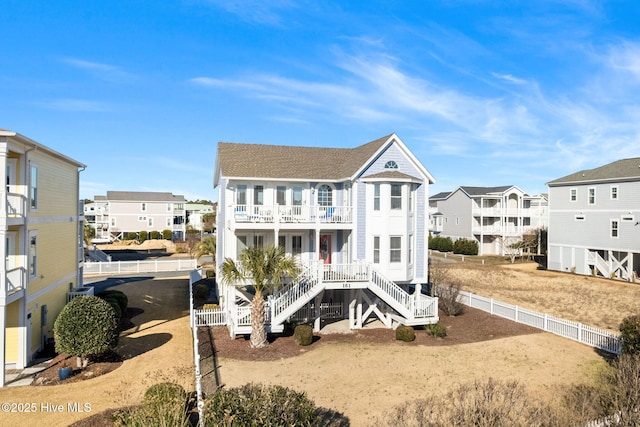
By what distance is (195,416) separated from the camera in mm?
12828

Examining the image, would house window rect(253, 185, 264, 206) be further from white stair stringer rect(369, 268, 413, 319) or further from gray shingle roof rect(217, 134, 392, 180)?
white stair stringer rect(369, 268, 413, 319)

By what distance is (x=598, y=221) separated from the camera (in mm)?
40469

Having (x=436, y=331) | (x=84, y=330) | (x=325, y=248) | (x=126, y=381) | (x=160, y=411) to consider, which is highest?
(x=325, y=248)

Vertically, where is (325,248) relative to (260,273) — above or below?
above

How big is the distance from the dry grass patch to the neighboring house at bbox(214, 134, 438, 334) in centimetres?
1111

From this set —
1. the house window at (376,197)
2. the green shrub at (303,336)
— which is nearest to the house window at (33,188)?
the green shrub at (303,336)

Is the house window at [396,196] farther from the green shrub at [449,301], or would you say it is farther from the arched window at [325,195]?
the green shrub at [449,301]

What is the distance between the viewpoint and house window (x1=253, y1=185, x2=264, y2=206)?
24.5 metres

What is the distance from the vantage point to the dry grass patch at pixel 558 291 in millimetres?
27016

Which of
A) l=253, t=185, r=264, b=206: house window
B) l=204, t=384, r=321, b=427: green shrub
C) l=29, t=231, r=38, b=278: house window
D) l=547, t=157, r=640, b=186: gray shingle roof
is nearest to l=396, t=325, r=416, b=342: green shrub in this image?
l=253, t=185, r=264, b=206: house window

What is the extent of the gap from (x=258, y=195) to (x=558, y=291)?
83.7 ft

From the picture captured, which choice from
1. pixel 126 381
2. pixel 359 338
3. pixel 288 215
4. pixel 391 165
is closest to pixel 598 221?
pixel 391 165

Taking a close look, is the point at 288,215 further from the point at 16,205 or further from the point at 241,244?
the point at 16,205

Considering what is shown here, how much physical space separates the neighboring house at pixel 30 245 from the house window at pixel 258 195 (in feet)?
32.3
